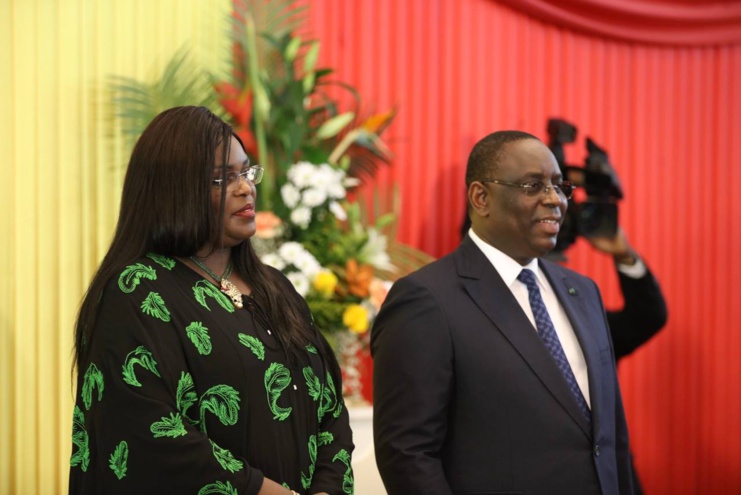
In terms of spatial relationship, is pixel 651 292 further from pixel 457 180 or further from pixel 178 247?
pixel 178 247

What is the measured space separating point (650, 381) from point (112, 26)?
120 inches

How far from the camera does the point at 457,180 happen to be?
14.5 ft

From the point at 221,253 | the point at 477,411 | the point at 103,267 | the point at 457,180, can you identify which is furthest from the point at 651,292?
the point at 103,267

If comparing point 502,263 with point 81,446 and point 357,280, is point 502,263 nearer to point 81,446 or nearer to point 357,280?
point 81,446

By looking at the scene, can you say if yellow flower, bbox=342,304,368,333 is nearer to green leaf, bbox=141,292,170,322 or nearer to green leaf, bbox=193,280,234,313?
green leaf, bbox=193,280,234,313

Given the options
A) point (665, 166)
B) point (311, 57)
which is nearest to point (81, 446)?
point (311, 57)

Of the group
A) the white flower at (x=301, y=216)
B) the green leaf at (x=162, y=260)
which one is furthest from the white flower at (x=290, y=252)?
the green leaf at (x=162, y=260)

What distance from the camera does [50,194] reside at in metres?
3.57

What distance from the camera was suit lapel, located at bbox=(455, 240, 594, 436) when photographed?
2.17 m

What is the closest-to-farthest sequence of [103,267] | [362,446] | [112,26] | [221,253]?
[103,267] < [221,253] < [362,446] < [112,26]

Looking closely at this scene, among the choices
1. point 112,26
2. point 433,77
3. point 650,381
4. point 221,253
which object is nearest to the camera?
point 221,253

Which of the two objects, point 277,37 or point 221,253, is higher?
point 277,37

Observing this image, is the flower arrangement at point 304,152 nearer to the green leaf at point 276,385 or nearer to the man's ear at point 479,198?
the man's ear at point 479,198

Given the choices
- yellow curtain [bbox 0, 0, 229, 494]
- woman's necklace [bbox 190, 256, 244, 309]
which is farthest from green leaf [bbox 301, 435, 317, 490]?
yellow curtain [bbox 0, 0, 229, 494]
